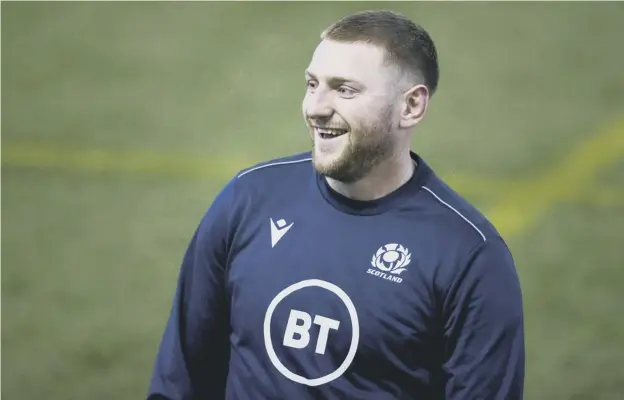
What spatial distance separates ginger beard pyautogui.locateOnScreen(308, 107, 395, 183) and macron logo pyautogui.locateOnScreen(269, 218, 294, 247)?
0.63ft

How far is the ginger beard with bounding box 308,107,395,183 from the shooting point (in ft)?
8.85

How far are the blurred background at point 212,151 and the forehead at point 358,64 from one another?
2.34 metres

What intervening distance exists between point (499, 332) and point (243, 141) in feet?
10.4

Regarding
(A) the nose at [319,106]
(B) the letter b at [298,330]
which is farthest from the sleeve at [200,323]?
(A) the nose at [319,106]

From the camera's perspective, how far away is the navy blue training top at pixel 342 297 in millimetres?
2654

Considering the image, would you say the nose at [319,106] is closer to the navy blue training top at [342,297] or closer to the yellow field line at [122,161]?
the navy blue training top at [342,297]

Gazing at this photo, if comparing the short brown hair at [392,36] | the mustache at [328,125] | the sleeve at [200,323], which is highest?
the short brown hair at [392,36]

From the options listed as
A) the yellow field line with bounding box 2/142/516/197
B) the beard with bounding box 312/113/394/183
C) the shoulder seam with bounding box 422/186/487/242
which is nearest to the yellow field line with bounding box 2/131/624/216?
the yellow field line with bounding box 2/142/516/197

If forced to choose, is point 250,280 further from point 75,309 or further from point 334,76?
point 75,309

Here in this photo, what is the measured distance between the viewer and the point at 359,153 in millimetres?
2705

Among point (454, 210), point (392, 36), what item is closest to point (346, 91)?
point (392, 36)

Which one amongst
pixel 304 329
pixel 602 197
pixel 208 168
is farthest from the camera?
pixel 208 168

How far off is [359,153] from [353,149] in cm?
2

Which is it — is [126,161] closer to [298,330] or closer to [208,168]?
[208,168]
